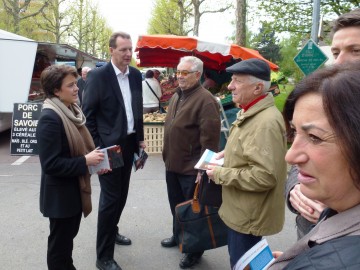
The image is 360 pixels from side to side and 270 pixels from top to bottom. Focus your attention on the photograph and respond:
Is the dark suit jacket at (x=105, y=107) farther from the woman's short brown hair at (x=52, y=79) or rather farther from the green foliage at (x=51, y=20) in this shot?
the green foliage at (x=51, y=20)

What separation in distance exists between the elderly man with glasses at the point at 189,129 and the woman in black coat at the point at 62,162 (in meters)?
0.92

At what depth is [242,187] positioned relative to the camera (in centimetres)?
223

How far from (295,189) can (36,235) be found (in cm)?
324

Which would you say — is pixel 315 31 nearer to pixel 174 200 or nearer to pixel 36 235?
pixel 174 200

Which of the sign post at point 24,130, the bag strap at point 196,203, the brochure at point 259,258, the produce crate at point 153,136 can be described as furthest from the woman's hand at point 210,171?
the produce crate at point 153,136

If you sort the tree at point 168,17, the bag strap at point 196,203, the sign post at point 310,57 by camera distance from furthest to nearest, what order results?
the tree at point 168,17 → the sign post at point 310,57 → the bag strap at point 196,203

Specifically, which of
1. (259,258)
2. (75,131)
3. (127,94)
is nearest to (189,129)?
(127,94)

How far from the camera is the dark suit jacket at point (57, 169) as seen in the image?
2.31m

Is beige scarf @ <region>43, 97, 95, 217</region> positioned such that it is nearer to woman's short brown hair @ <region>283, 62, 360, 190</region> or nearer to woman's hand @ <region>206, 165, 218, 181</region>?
woman's hand @ <region>206, 165, 218, 181</region>

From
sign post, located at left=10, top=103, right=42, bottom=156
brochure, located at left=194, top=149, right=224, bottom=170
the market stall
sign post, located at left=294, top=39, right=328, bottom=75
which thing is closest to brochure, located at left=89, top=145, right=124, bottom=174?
brochure, located at left=194, top=149, right=224, bottom=170

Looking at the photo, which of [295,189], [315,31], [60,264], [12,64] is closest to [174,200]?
[60,264]

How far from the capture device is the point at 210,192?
2.61m

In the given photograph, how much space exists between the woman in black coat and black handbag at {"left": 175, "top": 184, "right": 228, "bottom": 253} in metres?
0.83

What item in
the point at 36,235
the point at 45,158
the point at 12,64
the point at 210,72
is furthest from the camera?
the point at 210,72
